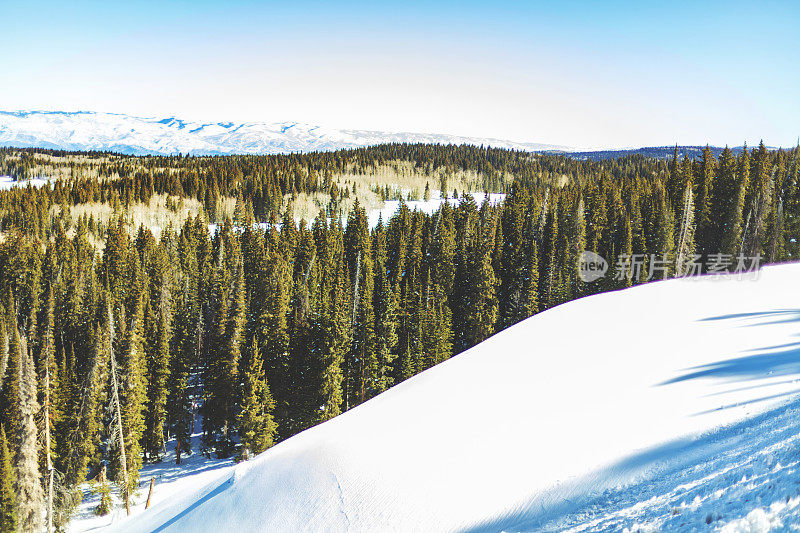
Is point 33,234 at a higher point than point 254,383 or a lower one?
higher

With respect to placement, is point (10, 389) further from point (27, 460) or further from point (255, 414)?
point (255, 414)

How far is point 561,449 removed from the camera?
26.5 feet

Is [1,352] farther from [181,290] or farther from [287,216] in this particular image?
[287,216]

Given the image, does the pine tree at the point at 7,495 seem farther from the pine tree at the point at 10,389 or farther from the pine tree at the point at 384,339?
the pine tree at the point at 384,339

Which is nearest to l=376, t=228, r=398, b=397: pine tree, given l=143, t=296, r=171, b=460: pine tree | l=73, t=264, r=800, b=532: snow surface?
l=143, t=296, r=171, b=460: pine tree

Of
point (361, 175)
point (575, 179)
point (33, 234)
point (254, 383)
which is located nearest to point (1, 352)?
point (254, 383)

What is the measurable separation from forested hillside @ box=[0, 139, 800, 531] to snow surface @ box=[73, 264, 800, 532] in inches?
786

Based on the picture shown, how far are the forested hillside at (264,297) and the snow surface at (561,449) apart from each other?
65.5 feet

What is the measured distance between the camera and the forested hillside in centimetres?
3009

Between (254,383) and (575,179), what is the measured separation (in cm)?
14370

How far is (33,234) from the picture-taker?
84250 millimetres

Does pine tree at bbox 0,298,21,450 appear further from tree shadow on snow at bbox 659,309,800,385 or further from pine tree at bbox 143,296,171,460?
tree shadow on snow at bbox 659,309,800,385

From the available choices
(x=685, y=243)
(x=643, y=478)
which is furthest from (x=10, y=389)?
(x=685, y=243)

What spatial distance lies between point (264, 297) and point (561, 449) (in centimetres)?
4282
